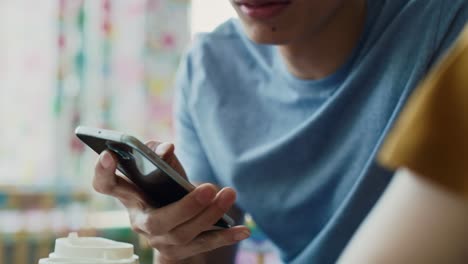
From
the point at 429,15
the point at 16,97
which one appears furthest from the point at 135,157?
the point at 16,97

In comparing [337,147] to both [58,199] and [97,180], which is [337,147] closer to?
[97,180]

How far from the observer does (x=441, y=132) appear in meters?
0.32

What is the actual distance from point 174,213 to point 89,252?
167 mm

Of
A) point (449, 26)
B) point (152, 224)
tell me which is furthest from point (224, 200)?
point (449, 26)

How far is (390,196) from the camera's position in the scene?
0.34 metres

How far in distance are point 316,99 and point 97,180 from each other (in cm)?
40

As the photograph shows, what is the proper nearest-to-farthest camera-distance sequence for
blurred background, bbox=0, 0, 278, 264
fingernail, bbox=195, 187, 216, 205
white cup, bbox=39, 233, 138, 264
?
white cup, bbox=39, 233, 138, 264
fingernail, bbox=195, 187, 216, 205
blurred background, bbox=0, 0, 278, 264

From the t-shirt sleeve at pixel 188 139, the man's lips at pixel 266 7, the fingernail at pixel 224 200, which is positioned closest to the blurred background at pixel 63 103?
the t-shirt sleeve at pixel 188 139

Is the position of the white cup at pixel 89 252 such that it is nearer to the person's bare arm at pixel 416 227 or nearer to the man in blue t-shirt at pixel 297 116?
the man in blue t-shirt at pixel 297 116

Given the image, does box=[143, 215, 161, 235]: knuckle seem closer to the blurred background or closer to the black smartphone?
the black smartphone

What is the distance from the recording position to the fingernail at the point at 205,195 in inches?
34.7

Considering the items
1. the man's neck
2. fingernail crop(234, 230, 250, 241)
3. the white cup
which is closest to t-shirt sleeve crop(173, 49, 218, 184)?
the man's neck

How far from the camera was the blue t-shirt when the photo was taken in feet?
3.61

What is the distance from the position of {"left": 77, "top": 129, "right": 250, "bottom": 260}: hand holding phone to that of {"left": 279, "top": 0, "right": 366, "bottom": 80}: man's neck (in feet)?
1.00
